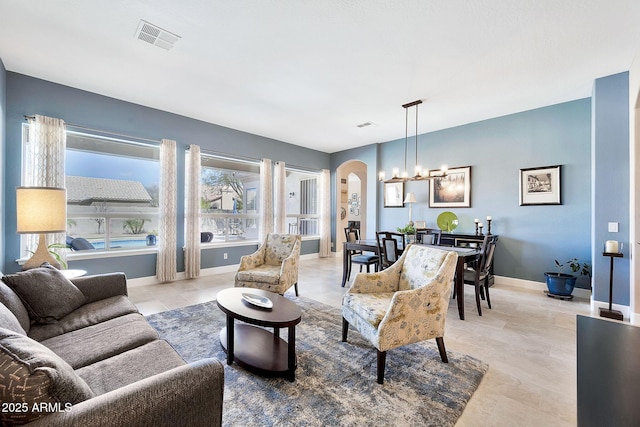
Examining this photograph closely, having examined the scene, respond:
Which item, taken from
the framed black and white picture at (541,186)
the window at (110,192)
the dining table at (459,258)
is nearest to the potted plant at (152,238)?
the window at (110,192)

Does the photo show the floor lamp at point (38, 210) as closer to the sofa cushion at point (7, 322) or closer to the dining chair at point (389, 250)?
the sofa cushion at point (7, 322)

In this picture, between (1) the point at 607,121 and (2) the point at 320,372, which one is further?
(1) the point at 607,121

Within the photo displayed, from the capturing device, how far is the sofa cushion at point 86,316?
1759 millimetres

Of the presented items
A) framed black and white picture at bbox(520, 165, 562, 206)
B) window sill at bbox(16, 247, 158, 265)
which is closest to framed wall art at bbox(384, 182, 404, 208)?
framed black and white picture at bbox(520, 165, 562, 206)

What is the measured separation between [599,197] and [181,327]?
5.08 meters

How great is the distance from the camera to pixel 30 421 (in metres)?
0.77

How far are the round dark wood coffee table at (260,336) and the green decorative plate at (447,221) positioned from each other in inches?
158

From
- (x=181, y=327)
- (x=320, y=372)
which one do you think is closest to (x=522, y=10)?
(x=320, y=372)

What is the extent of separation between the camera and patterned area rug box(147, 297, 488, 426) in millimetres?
1634

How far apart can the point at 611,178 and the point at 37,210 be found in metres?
6.12

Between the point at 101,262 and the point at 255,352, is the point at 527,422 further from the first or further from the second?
the point at 101,262

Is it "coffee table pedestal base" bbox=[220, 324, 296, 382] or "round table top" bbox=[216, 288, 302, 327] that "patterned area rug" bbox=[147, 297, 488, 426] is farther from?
"round table top" bbox=[216, 288, 302, 327]

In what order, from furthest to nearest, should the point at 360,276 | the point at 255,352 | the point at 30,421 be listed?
the point at 360,276 → the point at 255,352 → the point at 30,421

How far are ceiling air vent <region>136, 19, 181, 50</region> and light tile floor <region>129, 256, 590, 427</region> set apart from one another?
2.93 metres
